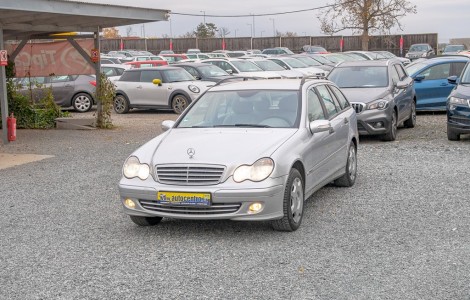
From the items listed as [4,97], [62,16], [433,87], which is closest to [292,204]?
[4,97]

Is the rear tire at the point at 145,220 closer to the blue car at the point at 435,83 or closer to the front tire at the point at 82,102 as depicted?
the blue car at the point at 435,83

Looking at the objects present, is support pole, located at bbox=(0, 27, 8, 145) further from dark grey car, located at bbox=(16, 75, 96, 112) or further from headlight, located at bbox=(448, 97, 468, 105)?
headlight, located at bbox=(448, 97, 468, 105)

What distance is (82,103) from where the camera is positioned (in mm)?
22766

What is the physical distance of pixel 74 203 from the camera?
899 centimetres

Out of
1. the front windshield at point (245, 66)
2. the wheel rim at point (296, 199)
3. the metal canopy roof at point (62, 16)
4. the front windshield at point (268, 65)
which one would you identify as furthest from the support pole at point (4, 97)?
the front windshield at point (268, 65)

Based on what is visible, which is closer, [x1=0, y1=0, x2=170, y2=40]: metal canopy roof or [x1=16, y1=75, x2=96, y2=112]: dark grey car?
[x1=0, y1=0, x2=170, y2=40]: metal canopy roof

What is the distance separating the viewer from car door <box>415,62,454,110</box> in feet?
60.0

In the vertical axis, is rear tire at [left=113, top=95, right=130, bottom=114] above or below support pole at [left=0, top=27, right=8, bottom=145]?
below

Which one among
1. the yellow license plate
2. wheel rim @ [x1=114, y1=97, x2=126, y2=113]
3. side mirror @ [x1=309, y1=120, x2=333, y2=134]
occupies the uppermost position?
side mirror @ [x1=309, y1=120, x2=333, y2=134]

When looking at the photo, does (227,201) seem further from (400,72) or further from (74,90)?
(74,90)

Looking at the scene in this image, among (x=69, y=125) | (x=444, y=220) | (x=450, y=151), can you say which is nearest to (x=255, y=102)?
(x=444, y=220)

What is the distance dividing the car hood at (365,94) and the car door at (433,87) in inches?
170

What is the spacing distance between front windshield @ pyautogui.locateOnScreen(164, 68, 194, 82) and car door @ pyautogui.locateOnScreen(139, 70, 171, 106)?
0.20 m

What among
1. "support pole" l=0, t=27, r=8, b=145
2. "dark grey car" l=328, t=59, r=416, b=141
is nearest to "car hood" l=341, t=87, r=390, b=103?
"dark grey car" l=328, t=59, r=416, b=141
